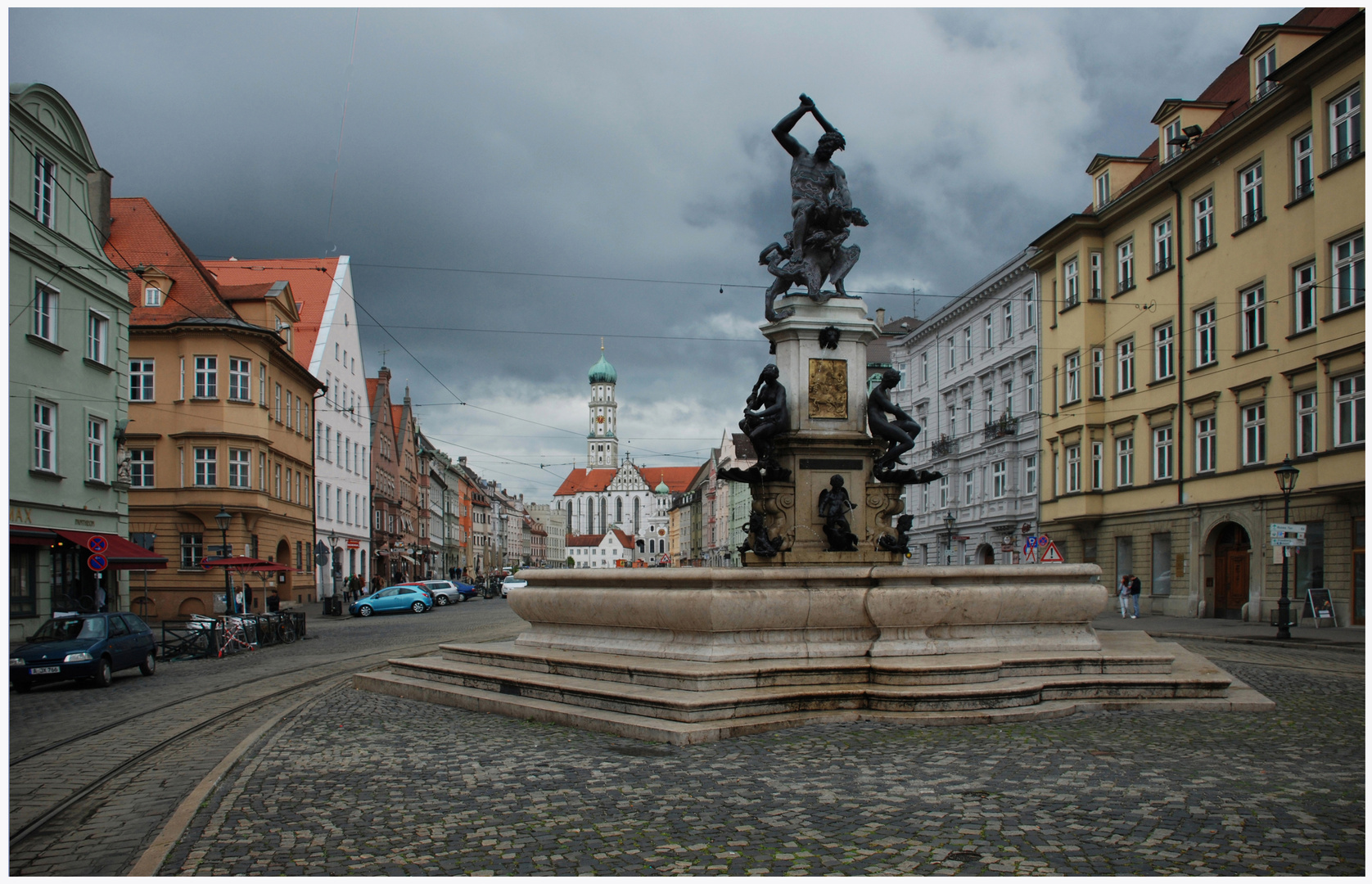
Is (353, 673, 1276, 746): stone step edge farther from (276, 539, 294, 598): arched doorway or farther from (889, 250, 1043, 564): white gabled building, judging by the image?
(276, 539, 294, 598): arched doorway

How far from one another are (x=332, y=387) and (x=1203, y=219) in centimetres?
A: 4144

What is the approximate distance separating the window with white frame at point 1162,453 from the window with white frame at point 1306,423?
607 centimetres

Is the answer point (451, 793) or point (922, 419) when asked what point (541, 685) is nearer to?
point (451, 793)

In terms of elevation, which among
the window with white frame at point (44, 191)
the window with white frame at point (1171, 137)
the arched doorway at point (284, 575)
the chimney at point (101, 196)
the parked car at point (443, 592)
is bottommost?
the parked car at point (443, 592)

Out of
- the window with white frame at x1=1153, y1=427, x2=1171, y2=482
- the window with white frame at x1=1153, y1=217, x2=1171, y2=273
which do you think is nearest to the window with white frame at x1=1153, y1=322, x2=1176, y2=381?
the window with white frame at x1=1153, y1=427, x2=1171, y2=482

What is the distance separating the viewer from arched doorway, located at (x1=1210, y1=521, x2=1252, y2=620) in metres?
30.1

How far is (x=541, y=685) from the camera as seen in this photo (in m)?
10.9

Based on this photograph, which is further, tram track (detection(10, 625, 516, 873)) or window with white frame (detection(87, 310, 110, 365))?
window with white frame (detection(87, 310, 110, 365))

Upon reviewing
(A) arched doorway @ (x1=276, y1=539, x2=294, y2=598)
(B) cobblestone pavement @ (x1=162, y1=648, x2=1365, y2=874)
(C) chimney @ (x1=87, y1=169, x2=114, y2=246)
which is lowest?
(A) arched doorway @ (x1=276, y1=539, x2=294, y2=598)

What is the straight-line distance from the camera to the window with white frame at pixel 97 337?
2867 centimetres

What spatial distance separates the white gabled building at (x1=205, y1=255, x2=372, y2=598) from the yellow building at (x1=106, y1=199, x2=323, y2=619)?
28.1 ft

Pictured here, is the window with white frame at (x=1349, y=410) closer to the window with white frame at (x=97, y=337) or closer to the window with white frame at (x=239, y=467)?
the window with white frame at (x=97, y=337)

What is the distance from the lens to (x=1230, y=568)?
30.7m

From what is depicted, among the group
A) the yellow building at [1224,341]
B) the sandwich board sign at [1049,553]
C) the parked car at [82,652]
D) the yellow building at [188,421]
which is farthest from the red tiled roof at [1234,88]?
the yellow building at [188,421]
